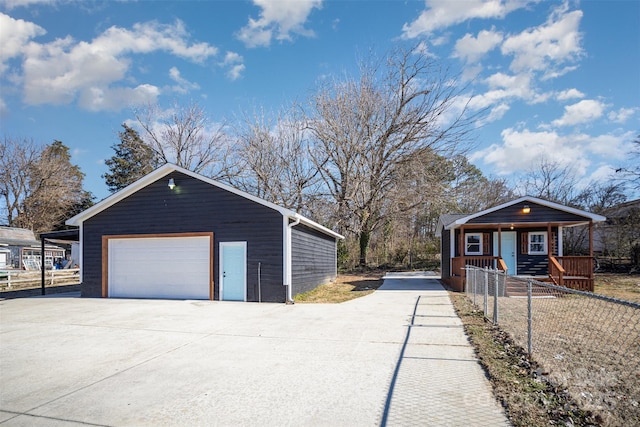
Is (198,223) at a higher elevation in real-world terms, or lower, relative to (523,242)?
higher

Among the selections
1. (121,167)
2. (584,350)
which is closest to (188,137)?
(121,167)

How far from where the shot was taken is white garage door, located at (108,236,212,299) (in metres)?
12.2

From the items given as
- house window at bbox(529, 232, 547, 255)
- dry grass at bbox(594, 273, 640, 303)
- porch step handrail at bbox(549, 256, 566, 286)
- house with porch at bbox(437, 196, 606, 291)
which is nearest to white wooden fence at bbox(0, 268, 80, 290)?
house with porch at bbox(437, 196, 606, 291)

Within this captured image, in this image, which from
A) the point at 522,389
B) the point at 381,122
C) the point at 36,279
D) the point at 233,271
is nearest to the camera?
the point at 522,389

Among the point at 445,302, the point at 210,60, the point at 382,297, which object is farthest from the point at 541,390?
the point at 210,60

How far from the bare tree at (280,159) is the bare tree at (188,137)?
4426 mm

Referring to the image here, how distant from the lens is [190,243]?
1245cm

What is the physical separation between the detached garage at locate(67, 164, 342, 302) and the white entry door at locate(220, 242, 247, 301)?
31 millimetres

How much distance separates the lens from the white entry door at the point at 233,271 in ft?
38.4

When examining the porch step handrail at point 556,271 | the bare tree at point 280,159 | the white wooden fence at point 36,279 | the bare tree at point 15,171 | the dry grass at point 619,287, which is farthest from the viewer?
the bare tree at point 15,171

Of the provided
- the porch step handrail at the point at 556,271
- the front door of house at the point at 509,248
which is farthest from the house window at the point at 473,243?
the porch step handrail at the point at 556,271

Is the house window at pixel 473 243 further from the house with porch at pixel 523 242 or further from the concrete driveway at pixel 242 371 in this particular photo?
the concrete driveway at pixel 242 371

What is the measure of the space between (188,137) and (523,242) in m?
24.6

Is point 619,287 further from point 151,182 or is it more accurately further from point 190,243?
point 151,182
